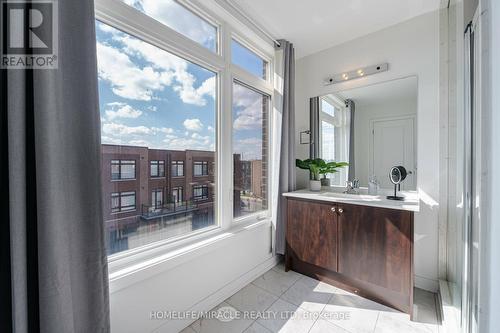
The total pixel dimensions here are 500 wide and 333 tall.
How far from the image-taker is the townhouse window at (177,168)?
62.7 inches

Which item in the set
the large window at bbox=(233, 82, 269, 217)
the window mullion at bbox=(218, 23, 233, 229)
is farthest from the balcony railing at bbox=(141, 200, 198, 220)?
the large window at bbox=(233, 82, 269, 217)

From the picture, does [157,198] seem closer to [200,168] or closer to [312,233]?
[200,168]

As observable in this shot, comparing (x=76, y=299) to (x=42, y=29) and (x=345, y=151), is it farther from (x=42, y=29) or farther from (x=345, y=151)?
(x=345, y=151)

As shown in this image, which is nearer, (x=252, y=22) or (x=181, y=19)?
(x=181, y=19)

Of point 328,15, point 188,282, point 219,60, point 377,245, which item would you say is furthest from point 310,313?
point 328,15

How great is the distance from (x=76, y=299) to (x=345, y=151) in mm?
2534

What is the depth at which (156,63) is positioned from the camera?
1466 mm

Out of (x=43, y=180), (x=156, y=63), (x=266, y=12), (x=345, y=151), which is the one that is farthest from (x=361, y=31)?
(x=43, y=180)

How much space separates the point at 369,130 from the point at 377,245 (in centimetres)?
121

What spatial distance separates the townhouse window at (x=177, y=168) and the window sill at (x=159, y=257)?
1.68 feet

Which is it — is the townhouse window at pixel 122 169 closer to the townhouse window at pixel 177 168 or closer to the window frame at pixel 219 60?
the townhouse window at pixel 177 168

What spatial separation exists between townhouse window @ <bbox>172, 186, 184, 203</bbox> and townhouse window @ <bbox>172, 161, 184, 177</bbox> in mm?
105

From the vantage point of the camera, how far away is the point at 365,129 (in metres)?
2.27

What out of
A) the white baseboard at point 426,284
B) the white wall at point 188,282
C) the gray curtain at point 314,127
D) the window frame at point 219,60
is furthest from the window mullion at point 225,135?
the white baseboard at point 426,284
